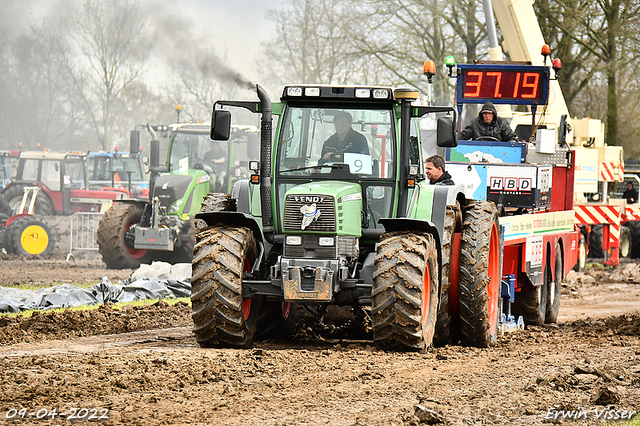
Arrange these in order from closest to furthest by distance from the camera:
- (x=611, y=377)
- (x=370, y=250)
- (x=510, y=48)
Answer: (x=611, y=377) < (x=370, y=250) < (x=510, y=48)

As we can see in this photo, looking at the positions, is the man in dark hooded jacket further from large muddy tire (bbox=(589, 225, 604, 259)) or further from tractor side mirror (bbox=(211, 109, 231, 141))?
large muddy tire (bbox=(589, 225, 604, 259))

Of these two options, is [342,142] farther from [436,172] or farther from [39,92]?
[39,92]

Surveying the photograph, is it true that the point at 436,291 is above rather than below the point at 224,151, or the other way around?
below

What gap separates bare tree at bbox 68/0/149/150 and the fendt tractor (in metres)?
13.8

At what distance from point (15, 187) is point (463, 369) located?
2262cm

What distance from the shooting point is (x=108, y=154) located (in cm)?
3259

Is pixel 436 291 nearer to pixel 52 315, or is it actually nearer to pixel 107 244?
pixel 52 315

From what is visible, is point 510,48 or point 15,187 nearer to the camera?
point 510,48

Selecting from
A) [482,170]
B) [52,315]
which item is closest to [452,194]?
[482,170]

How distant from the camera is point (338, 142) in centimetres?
909

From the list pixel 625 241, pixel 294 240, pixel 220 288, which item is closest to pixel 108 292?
pixel 220 288

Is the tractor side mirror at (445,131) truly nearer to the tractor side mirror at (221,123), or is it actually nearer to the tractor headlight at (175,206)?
the tractor side mirror at (221,123)

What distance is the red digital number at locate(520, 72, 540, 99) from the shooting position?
1449 cm

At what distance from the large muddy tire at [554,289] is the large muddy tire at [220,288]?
583 cm
